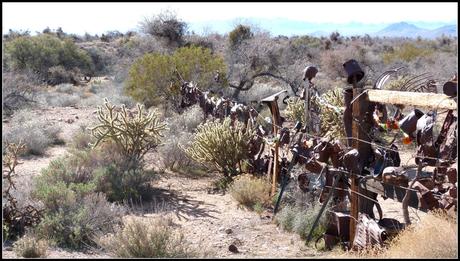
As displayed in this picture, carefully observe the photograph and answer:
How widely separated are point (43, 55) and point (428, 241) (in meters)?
31.4

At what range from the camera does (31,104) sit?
2088 cm

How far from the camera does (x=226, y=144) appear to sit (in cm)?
1009

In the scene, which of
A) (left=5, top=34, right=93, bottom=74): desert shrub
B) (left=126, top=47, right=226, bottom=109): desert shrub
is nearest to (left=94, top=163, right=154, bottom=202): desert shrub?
(left=126, top=47, right=226, bottom=109): desert shrub

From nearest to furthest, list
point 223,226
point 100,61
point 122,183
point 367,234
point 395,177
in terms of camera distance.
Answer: point 395,177 → point 367,234 → point 223,226 → point 122,183 → point 100,61

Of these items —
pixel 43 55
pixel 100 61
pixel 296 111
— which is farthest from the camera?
pixel 100 61

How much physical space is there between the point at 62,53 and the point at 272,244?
101ft

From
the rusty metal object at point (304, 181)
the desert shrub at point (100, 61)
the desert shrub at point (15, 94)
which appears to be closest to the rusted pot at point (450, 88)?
the rusty metal object at point (304, 181)

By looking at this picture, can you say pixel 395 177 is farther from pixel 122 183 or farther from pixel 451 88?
pixel 122 183

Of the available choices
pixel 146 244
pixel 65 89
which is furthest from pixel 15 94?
pixel 146 244

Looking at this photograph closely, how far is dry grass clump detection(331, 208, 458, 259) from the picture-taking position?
448 centimetres

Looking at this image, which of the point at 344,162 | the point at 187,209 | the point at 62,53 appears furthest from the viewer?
the point at 62,53

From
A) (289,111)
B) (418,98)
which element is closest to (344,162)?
(418,98)

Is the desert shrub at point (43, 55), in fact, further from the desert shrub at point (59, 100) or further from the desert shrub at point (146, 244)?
the desert shrub at point (146, 244)

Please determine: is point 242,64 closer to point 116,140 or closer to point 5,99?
point 5,99
